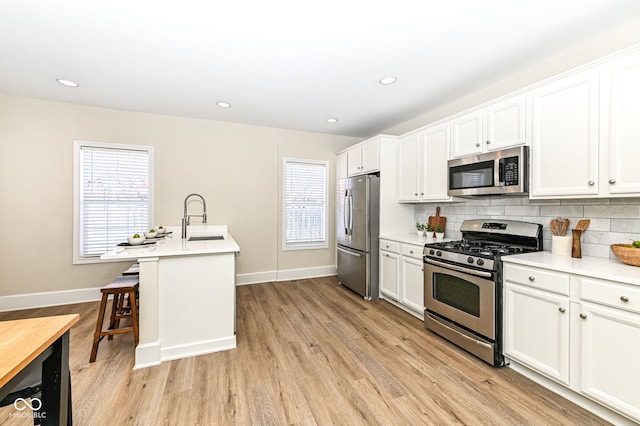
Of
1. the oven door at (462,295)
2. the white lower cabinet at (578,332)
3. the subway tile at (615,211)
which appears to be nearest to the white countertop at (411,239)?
the oven door at (462,295)

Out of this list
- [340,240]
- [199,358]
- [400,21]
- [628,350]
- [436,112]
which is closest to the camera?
[628,350]

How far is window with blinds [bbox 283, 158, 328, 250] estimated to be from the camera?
470 cm

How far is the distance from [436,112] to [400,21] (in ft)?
6.51

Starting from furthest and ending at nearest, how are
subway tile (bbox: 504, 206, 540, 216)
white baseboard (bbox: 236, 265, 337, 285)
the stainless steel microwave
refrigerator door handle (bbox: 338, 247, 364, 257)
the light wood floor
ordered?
white baseboard (bbox: 236, 265, 337, 285)
refrigerator door handle (bbox: 338, 247, 364, 257)
subway tile (bbox: 504, 206, 540, 216)
the stainless steel microwave
the light wood floor

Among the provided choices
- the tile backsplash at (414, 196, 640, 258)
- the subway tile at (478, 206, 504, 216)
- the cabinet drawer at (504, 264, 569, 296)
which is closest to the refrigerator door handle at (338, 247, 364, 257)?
the tile backsplash at (414, 196, 640, 258)

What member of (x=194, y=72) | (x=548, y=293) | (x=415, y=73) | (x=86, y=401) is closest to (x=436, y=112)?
(x=415, y=73)

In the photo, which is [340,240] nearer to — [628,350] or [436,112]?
[436,112]

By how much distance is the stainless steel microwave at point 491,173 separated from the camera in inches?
90.9

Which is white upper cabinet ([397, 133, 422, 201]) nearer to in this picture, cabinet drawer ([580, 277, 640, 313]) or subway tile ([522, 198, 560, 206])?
subway tile ([522, 198, 560, 206])

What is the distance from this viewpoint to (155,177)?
392cm

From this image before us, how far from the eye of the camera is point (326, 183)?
495cm

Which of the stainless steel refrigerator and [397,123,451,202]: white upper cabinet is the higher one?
[397,123,451,202]: white upper cabinet

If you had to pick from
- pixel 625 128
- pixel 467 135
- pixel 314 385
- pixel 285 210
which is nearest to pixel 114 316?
pixel 314 385

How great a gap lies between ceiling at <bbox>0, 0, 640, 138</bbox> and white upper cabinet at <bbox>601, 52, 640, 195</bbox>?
1.48 feet
